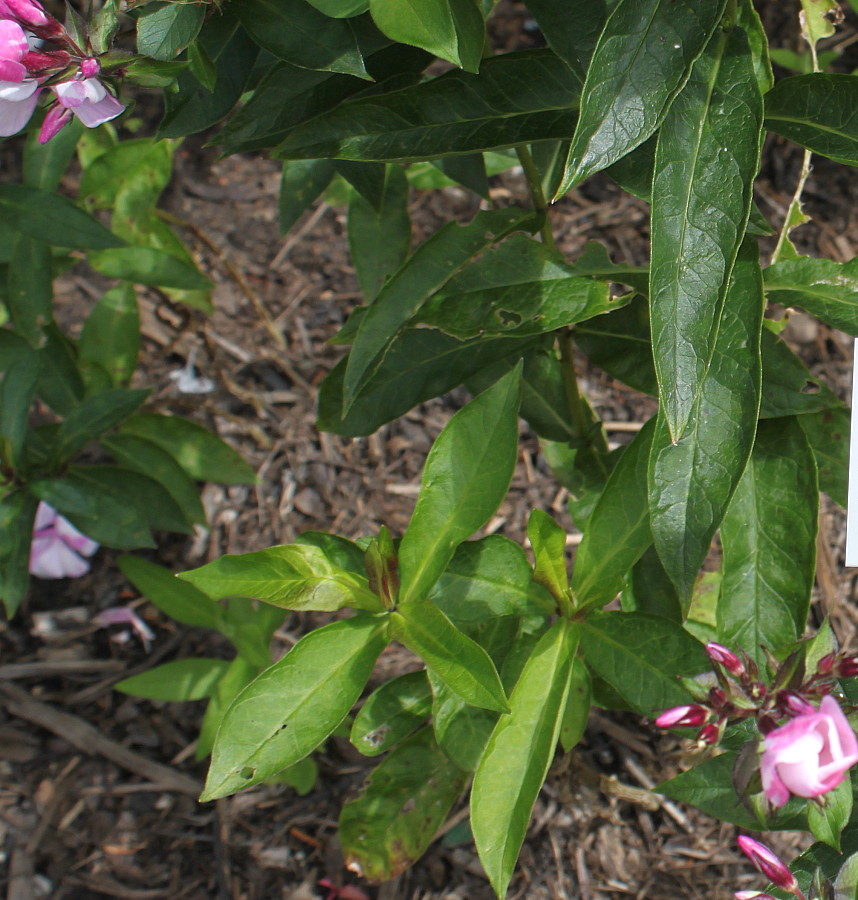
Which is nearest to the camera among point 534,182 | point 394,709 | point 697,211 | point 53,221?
point 697,211

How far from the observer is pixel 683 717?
0.94m

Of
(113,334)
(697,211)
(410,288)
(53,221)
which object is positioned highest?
(697,211)

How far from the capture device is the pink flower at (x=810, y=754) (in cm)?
79

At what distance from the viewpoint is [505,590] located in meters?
1.21

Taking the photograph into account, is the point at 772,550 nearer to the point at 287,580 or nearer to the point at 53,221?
the point at 287,580

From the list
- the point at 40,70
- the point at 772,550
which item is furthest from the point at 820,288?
the point at 40,70

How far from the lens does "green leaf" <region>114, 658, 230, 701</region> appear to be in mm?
1786

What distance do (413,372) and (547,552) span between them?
38 cm

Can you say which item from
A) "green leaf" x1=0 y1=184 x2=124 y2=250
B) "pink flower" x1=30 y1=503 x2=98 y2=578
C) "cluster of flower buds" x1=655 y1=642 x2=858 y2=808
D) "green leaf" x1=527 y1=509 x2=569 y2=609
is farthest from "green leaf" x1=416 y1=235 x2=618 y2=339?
"pink flower" x1=30 y1=503 x2=98 y2=578

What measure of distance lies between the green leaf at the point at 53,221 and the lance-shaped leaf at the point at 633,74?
959 millimetres

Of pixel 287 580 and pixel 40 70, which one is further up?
pixel 40 70

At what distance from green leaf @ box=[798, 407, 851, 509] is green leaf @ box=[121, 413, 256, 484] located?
115 centimetres

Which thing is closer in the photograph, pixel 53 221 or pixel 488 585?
pixel 488 585

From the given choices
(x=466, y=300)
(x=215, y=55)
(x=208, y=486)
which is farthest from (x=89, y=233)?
(x=208, y=486)
